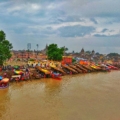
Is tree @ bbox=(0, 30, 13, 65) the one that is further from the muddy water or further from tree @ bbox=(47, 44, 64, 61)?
tree @ bbox=(47, 44, 64, 61)

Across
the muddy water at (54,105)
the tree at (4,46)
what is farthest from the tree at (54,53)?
the muddy water at (54,105)

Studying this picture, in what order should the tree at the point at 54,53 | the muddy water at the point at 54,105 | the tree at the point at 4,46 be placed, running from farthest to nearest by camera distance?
the tree at the point at 54,53 < the tree at the point at 4,46 < the muddy water at the point at 54,105

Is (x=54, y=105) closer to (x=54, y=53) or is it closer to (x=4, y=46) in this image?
(x=4, y=46)

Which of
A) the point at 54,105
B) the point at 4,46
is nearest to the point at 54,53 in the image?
the point at 4,46

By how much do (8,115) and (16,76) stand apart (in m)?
14.7

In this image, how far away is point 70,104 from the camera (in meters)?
20.6

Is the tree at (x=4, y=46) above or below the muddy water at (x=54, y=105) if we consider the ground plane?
above

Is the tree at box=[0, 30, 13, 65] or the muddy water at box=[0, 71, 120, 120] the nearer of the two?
the muddy water at box=[0, 71, 120, 120]

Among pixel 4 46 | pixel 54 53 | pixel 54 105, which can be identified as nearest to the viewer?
pixel 54 105

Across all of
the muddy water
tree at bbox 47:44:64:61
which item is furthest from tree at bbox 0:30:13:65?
tree at bbox 47:44:64:61

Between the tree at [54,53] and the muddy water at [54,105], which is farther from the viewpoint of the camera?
the tree at [54,53]

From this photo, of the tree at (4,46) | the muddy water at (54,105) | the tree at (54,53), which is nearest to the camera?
the muddy water at (54,105)

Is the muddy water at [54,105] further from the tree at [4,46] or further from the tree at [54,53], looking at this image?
the tree at [54,53]

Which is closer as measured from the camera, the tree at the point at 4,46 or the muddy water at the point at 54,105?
the muddy water at the point at 54,105
